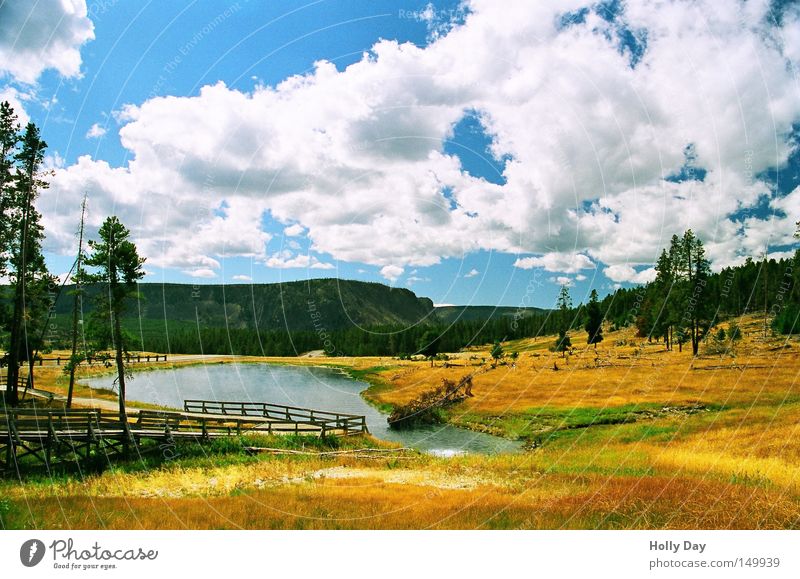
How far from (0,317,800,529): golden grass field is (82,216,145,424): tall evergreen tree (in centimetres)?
898

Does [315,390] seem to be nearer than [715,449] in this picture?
No

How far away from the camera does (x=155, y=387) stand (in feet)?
187

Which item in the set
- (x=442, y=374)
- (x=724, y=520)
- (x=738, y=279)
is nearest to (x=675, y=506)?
(x=724, y=520)

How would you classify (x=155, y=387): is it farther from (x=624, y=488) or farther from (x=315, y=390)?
(x=624, y=488)

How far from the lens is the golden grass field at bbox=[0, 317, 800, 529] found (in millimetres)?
9289

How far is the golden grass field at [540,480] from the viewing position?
9.29 metres

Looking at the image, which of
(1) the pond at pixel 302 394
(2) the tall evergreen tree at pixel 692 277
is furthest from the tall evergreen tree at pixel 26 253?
(2) the tall evergreen tree at pixel 692 277

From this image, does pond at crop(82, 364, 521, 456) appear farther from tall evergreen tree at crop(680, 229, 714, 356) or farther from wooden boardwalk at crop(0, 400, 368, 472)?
tall evergreen tree at crop(680, 229, 714, 356)

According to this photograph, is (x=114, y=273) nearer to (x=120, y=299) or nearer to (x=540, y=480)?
(x=120, y=299)

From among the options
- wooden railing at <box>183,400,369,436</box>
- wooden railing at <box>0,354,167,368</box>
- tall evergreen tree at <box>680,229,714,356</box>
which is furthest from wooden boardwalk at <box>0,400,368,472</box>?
tall evergreen tree at <box>680,229,714,356</box>

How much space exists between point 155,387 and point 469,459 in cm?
4894

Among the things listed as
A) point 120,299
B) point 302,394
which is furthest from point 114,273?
point 302,394

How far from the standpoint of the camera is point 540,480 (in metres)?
14.4

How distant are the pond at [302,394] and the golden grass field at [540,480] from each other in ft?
10.6
